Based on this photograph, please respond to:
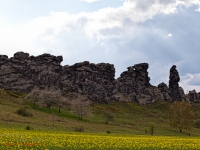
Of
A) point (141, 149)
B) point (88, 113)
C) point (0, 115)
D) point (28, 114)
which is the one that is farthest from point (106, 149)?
point (88, 113)

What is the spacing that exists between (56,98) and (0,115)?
56539 mm

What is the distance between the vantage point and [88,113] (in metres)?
124

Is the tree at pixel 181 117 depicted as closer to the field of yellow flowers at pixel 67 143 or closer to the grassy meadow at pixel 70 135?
the grassy meadow at pixel 70 135

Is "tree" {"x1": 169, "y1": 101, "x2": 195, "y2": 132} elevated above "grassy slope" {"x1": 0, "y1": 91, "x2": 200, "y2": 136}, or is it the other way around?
"tree" {"x1": 169, "y1": 101, "x2": 195, "y2": 132}

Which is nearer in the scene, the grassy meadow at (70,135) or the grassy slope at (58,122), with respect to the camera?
the grassy meadow at (70,135)

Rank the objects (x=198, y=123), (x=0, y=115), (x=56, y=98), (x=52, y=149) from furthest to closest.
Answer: (x=198, y=123), (x=56, y=98), (x=0, y=115), (x=52, y=149)

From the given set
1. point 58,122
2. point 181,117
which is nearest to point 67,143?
point 58,122

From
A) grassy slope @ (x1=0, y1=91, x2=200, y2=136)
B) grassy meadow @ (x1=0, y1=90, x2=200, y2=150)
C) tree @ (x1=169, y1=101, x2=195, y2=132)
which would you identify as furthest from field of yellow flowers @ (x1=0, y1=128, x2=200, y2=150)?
tree @ (x1=169, y1=101, x2=195, y2=132)

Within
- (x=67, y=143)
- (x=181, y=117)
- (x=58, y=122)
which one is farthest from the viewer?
(x=181, y=117)

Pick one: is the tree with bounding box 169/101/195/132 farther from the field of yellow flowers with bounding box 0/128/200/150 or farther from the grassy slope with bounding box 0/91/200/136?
the field of yellow flowers with bounding box 0/128/200/150

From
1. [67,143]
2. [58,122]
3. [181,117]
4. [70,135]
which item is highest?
[181,117]

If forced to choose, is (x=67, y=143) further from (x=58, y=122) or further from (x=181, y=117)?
(x=181, y=117)

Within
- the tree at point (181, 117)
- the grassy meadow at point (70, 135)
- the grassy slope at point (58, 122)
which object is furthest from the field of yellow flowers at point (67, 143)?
the tree at point (181, 117)

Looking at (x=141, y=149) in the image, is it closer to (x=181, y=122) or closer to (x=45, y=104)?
(x=181, y=122)
